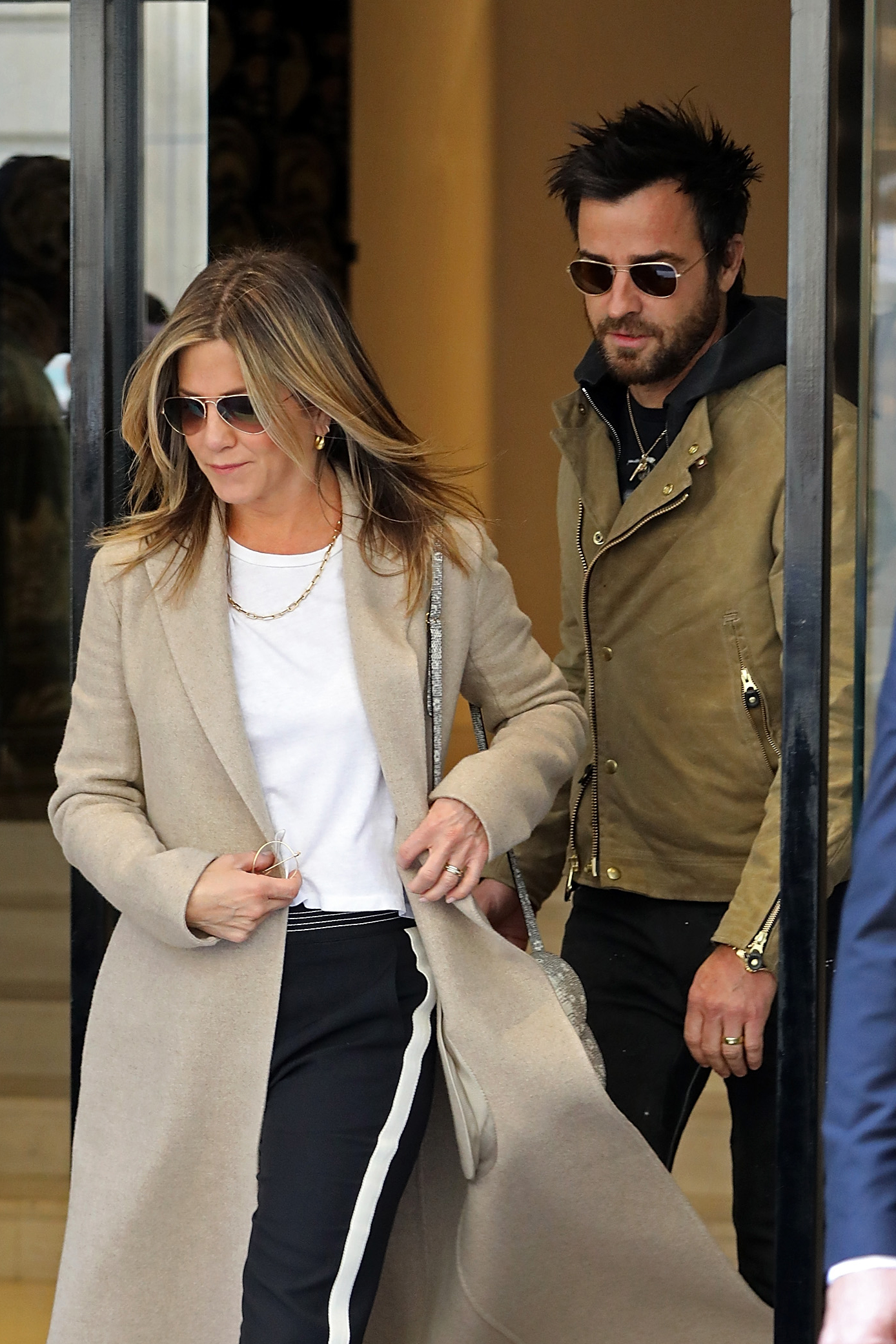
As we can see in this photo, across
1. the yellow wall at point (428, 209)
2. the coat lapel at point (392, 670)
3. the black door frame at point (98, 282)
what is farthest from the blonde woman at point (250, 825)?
the yellow wall at point (428, 209)

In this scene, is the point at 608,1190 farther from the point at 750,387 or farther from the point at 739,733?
the point at 750,387

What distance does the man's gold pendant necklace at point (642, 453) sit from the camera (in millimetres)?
2518

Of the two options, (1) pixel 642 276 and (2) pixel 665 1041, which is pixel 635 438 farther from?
(2) pixel 665 1041

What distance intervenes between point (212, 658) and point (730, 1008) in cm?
82

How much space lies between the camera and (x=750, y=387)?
8.00ft

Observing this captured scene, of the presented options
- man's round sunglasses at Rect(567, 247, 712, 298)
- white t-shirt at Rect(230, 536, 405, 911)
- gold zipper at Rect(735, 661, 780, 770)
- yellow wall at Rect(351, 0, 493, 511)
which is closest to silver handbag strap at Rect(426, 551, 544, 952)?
white t-shirt at Rect(230, 536, 405, 911)

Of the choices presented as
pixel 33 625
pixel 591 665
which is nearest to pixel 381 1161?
pixel 591 665

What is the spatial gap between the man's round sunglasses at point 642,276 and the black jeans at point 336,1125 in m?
1.03

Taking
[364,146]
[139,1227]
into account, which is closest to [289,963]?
[139,1227]

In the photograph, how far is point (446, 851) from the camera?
194cm

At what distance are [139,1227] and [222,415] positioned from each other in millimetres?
958

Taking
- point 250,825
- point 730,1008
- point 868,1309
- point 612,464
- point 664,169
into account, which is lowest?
point 730,1008

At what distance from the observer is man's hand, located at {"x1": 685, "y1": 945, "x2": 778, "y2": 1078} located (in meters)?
2.20

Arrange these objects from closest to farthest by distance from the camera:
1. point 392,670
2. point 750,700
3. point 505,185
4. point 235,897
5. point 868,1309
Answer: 1. point 868,1309
2. point 235,897
3. point 392,670
4. point 750,700
5. point 505,185
